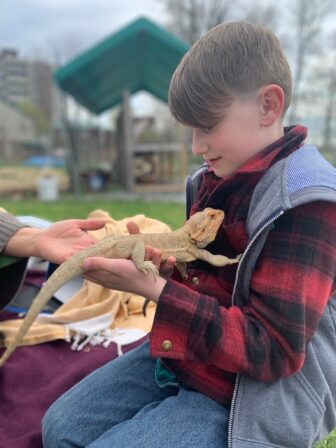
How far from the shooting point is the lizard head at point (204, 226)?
178cm

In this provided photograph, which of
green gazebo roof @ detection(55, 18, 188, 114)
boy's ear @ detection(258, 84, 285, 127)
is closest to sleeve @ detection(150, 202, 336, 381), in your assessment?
boy's ear @ detection(258, 84, 285, 127)

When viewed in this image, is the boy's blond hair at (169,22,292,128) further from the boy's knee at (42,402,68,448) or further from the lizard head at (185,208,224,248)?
the boy's knee at (42,402,68,448)

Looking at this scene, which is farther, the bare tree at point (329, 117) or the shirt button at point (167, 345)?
the bare tree at point (329, 117)

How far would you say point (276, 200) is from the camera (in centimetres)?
151

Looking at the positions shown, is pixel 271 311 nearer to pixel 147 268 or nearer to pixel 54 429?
pixel 147 268

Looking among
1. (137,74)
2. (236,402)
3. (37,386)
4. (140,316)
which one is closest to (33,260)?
(140,316)

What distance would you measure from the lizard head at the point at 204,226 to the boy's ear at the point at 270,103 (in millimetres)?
385

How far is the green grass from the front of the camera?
340 inches

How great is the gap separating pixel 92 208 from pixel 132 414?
7973 millimetres

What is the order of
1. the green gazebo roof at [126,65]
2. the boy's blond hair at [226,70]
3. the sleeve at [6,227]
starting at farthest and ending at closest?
the green gazebo roof at [126,65], the sleeve at [6,227], the boy's blond hair at [226,70]

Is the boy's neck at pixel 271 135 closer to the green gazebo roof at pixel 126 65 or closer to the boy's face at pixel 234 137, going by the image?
the boy's face at pixel 234 137

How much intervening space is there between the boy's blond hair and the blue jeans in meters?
1.09

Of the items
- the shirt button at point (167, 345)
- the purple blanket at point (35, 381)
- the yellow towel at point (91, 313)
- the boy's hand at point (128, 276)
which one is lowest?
the purple blanket at point (35, 381)

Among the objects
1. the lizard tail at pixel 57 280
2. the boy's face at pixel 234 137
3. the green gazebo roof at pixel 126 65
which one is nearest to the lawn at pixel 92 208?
the green gazebo roof at pixel 126 65
